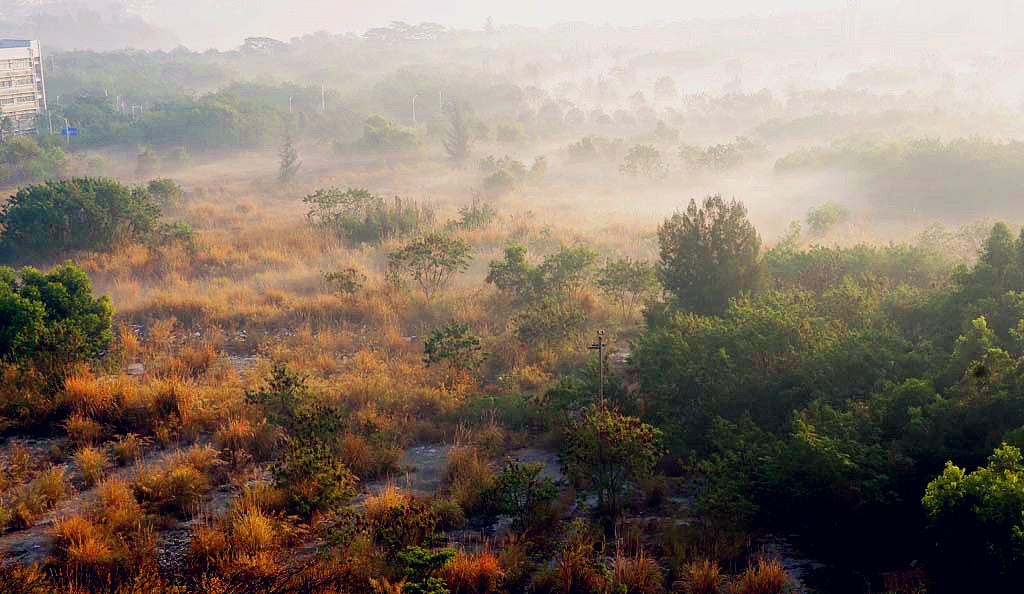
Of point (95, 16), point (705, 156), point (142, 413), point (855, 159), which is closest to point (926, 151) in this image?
point (855, 159)

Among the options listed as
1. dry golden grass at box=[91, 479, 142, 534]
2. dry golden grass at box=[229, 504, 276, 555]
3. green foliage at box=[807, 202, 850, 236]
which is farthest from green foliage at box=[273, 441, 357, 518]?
green foliage at box=[807, 202, 850, 236]

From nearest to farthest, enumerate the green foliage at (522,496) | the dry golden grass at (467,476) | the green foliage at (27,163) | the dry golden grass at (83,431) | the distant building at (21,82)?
1. the green foliage at (522,496)
2. the dry golden grass at (467,476)
3. the dry golden grass at (83,431)
4. the green foliage at (27,163)
5. the distant building at (21,82)

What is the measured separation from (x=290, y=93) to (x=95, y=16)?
105 metres

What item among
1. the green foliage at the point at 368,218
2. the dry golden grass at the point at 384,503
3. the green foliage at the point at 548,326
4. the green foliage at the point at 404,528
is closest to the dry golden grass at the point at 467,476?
the dry golden grass at the point at 384,503

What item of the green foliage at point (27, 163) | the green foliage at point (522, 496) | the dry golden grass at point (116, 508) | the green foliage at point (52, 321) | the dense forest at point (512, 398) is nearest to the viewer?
the dense forest at point (512, 398)

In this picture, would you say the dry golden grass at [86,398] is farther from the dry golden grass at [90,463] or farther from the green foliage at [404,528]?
the green foliage at [404,528]

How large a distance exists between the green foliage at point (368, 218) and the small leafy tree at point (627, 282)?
7.59 m

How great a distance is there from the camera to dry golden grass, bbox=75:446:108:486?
8.12m

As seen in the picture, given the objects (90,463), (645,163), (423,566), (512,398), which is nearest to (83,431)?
(90,463)

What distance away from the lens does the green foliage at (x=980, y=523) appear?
4.77 meters

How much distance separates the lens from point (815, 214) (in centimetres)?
2023

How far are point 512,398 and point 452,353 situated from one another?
1649 millimetres

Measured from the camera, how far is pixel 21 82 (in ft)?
174

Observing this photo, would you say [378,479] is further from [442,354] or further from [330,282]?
[330,282]
